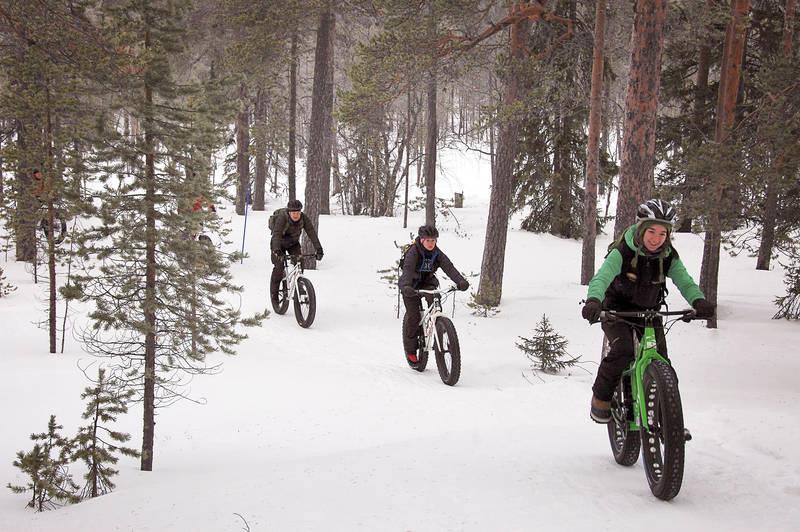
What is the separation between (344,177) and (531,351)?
83.2 ft

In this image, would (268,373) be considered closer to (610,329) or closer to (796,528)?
(610,329)

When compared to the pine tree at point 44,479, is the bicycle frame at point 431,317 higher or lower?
higher

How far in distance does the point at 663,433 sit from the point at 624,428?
854 mm

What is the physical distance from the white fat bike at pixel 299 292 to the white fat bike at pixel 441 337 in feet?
9.84

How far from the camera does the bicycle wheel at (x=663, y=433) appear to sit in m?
3.94

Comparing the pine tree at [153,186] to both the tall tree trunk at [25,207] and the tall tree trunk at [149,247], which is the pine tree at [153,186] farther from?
the tall tree trunk at [25,207]

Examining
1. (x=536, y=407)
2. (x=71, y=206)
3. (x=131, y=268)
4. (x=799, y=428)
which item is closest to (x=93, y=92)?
(x=71, y=206)

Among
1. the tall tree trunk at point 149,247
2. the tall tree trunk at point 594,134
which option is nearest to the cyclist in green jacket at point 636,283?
the tall tree trunk at point 149,247

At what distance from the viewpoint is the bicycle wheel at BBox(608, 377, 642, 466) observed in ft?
15.4

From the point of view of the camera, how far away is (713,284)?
11.9 m

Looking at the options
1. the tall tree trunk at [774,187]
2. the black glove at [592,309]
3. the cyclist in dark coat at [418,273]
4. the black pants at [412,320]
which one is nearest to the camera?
the black glove at [592,309]

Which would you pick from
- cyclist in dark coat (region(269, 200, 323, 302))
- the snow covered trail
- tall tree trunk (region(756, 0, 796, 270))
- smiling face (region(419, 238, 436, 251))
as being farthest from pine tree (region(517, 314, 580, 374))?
cyclist in dark coat (region(269, 200, 323, 302))

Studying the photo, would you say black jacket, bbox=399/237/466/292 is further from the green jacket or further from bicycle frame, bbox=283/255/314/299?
the green jacket

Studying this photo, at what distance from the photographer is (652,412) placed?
166 inches
